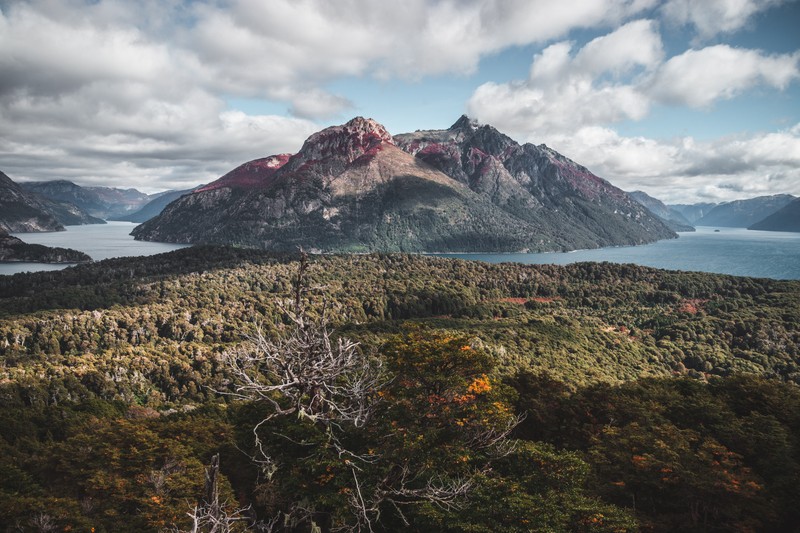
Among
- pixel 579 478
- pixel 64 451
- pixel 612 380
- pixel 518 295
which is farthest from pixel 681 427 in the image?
pixel 518 295

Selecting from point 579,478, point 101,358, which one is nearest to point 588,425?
point 579,478

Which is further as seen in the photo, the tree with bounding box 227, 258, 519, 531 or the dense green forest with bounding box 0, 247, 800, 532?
the dense green forest with bounding box 0, 247, 800, 532

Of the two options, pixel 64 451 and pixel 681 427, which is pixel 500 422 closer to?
pixel 681 427

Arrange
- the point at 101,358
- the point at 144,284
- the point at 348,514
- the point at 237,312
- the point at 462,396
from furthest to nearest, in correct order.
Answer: the point at 144,284 < the point at 237,312 < the point at 101,358 < the point at 462,396 < the point at 348,514

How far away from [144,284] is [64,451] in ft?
492

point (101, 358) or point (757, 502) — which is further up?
point (757, 502)

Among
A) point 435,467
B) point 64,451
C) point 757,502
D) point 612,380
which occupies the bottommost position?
point 612,380

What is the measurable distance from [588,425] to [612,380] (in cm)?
5242

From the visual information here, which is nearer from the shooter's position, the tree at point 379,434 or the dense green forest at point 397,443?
the tree at point 379,434

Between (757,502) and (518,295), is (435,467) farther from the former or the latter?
(518,295)

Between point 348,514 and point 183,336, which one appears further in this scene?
point 183,336

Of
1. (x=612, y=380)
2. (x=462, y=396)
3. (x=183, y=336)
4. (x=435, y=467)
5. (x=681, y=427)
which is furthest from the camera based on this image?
(x=183, y=336)

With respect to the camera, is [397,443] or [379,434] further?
[379,434]

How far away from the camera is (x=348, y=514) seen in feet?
51.5
